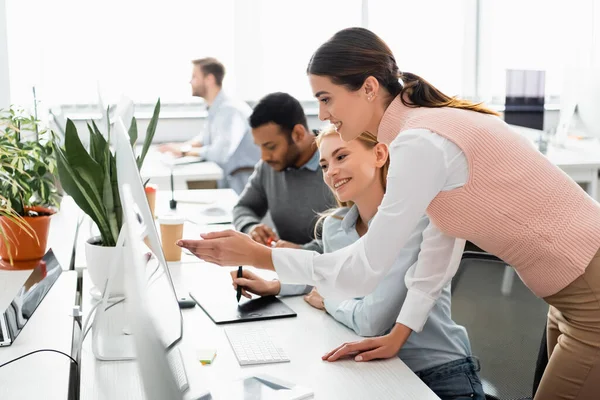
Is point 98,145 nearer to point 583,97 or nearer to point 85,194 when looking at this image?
point 85,194

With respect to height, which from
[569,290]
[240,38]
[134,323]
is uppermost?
[240,38]

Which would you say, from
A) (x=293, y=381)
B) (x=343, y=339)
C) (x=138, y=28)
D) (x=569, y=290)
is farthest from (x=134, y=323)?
(x=138, y=28)

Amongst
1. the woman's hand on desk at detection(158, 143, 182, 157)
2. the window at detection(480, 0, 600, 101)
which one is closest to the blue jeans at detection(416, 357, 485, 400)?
the woman's hand on desk at detection(158, 143, 182, 157)

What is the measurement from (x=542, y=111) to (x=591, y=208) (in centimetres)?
304

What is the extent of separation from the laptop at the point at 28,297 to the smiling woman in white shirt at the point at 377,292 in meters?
0.50

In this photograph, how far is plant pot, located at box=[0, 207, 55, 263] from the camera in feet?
6.77

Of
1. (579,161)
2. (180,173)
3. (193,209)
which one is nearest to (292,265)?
(193,209)

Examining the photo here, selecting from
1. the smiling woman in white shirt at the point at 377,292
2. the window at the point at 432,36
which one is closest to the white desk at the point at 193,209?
the smiling woman in white shirt at the point at 377,292

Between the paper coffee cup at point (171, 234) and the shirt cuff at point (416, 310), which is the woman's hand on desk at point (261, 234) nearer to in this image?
the paper coffee cup at point (171, 234)

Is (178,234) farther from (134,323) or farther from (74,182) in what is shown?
(134,323)

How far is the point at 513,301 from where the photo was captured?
186 cm

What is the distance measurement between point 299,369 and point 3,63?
4575 millimetres

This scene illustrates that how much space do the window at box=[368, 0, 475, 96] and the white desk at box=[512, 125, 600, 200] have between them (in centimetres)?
152

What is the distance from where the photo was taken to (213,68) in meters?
5.20
